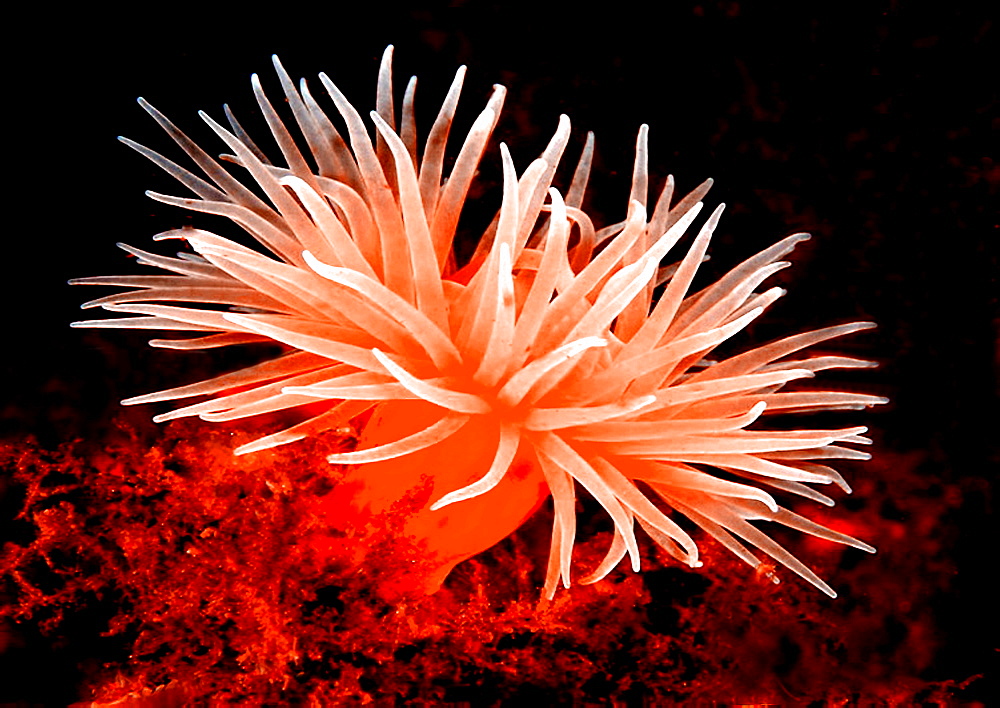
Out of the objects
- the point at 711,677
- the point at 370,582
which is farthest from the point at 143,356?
the point at 711,677

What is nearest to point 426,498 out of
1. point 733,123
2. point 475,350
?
point 475,350

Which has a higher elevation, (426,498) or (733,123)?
(733,123)

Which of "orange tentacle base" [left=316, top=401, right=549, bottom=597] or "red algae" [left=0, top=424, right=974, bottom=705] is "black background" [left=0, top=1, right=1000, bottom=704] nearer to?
"red algae" [left=0, top=424, right=974, bottom=705]

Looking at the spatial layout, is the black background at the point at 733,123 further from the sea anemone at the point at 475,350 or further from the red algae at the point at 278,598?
the red algae at the point at 278,598

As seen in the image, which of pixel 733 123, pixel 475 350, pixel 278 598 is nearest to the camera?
pixel 475 350

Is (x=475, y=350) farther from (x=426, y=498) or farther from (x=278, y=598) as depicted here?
(x=278, y=598)

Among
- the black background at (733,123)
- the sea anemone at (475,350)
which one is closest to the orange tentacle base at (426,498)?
the sea anemone at (475,350)

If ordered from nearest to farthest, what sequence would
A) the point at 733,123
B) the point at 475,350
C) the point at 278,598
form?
the point at 475,350
the point at 278,598
the point at 733,123
